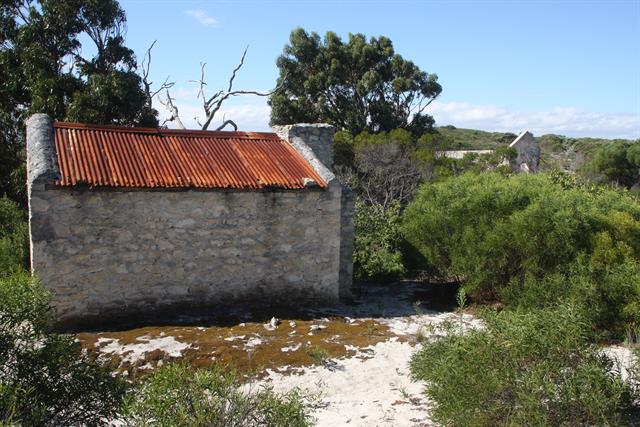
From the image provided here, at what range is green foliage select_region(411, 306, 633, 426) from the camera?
191 inches

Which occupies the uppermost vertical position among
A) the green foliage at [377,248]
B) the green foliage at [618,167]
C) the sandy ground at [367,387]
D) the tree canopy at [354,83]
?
the tree canopy at [354,83]

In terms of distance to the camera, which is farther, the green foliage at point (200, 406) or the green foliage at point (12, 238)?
the green foliage at point (12, 238)

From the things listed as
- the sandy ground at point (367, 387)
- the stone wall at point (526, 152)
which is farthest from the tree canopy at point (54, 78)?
the stone wall at point (526, 152)

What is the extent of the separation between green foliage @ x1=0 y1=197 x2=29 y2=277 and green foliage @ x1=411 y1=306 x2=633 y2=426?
8367mm

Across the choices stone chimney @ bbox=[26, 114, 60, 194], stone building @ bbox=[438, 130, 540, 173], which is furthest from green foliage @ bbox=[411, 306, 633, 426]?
stone building @ bbox=[438, 130, 540, 173]

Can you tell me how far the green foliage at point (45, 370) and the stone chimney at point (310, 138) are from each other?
7678 millimetres

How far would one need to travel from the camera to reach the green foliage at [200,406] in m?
3.93

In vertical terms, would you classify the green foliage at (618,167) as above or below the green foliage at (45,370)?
above

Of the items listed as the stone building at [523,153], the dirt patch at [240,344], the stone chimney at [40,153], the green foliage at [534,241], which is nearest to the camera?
the dirt patch at [240,344]

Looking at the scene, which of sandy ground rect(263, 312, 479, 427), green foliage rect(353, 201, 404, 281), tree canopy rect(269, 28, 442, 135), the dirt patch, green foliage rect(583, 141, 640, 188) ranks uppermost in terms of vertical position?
tree canopy rect(269, 28, 442, 135)

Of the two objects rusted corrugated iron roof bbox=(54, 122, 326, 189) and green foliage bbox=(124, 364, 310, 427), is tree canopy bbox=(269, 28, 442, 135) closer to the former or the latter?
rusted corrugated iron roof bbox=(54, 122, 326, 189)

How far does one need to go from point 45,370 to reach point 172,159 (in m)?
6.43

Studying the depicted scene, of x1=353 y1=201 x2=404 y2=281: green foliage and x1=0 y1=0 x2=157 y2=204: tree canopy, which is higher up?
x1=0 y1=0 x2=157 y2=204: tree canopy

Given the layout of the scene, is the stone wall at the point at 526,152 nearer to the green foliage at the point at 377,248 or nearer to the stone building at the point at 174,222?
the green foliage at the point at 377,248
